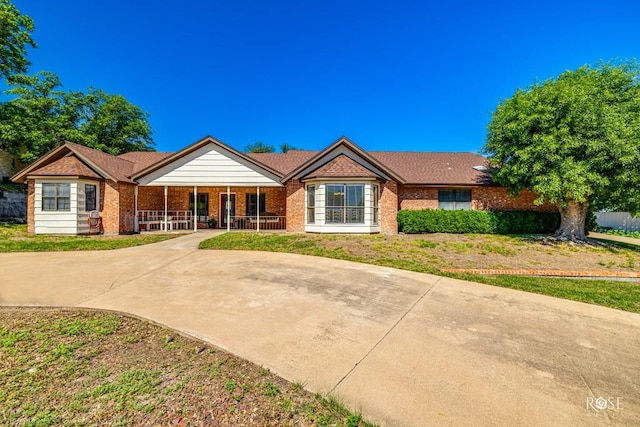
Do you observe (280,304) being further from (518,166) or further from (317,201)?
(518,166)

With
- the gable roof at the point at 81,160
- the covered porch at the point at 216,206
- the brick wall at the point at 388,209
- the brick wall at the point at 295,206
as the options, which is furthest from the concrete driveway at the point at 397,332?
the covered porch at the point at 216,206

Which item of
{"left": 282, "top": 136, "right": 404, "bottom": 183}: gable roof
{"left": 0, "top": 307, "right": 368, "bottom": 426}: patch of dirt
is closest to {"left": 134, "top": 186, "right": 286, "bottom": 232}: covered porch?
{"left": 282, "top": 136, "right": 404, "bottom": 183}: gable roof

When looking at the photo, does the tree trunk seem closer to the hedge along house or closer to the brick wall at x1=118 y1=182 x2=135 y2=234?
the hedge along house

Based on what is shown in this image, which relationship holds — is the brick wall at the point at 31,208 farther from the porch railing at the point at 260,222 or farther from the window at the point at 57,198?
the porch railing at the point at 260,222

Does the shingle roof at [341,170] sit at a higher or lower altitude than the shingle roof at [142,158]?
lower

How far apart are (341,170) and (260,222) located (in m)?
6.43

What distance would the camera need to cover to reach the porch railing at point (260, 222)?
18062mm

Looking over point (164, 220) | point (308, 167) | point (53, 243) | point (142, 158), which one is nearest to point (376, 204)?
point (308, 167)

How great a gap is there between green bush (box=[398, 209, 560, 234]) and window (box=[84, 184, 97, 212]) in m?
15.9

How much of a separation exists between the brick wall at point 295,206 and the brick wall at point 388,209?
4258 millimetres

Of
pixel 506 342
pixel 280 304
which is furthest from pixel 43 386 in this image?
pixel 506 342

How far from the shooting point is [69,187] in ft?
47.4

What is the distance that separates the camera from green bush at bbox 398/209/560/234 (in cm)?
1503

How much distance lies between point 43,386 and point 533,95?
16785mm
